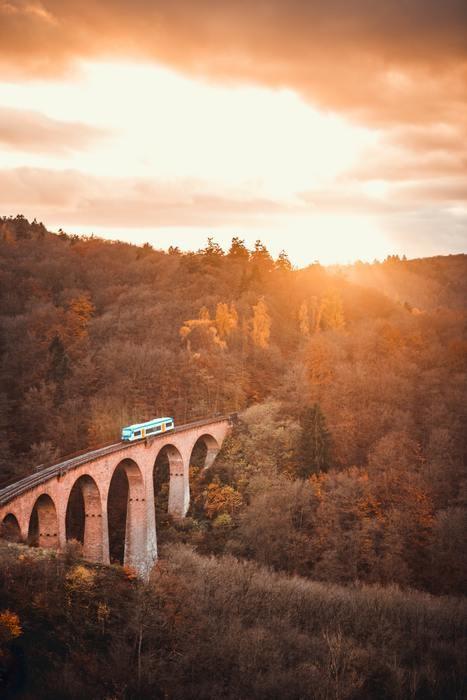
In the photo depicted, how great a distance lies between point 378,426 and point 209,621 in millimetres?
29400

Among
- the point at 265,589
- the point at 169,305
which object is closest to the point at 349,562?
the point at 265,589

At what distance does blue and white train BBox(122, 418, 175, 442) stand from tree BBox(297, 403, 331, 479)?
407 inches

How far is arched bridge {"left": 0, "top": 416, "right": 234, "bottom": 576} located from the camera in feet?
91.9

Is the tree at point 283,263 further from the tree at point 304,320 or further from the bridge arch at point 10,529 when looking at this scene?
the bridge arch at point 10,529

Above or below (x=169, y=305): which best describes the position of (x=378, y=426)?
below

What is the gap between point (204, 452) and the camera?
4991 centimetres

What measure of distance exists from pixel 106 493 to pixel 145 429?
5.88m

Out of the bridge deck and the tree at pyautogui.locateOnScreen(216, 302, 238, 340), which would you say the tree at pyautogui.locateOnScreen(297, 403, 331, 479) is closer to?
the bridge deck

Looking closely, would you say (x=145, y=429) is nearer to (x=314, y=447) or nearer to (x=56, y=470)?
(x=56, y=470)

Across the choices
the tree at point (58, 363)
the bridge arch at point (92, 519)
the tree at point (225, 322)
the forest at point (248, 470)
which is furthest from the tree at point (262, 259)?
the bridge arch at point (92, 519)

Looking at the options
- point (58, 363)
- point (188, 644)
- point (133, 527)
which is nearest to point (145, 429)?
point (133, 527)

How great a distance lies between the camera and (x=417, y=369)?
54250mm

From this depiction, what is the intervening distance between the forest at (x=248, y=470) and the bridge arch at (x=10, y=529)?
368cm

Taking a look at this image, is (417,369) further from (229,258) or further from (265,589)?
(229,258)
